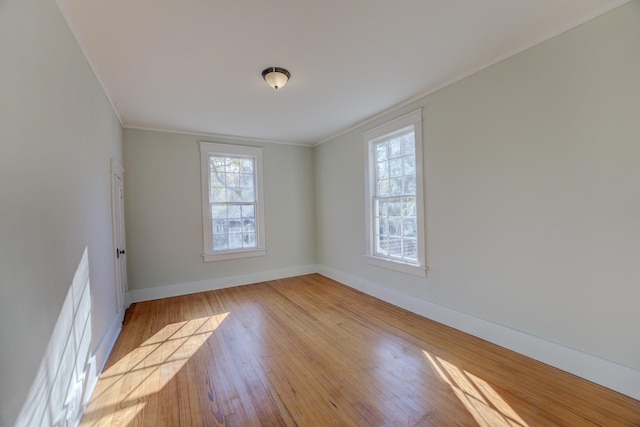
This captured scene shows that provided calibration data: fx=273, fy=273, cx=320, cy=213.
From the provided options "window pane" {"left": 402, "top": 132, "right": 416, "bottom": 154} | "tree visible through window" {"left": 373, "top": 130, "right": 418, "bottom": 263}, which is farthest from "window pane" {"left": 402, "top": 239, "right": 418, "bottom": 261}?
"window pane" {"left": 402, "top": 132, "right": 416, "bottom": 154}

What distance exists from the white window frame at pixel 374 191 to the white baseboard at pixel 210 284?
1766 millimetres

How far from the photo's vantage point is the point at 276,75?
2.56 metres

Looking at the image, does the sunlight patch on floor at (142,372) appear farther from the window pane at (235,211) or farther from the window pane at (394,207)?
the window pane at (394,207)

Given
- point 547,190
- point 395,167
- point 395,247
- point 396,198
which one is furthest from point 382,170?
point 547,190

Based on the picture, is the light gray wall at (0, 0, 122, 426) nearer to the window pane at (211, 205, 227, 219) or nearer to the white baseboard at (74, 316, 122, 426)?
the white baseboard at (74, 316, 122, 426)

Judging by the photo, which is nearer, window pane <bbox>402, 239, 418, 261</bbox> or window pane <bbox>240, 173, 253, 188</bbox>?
window pane <bbox>402, 239, 418, 261</bbox>

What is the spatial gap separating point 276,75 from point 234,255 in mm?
3264

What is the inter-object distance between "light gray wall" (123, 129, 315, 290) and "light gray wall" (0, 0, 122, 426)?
2.10 meters

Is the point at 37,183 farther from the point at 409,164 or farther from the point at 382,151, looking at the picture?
the point at 382,151

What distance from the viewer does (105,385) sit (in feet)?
7.11

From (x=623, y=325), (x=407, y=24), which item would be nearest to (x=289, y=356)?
(x=623, y=325)

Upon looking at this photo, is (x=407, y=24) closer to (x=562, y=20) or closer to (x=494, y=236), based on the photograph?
(x=562, y=20)

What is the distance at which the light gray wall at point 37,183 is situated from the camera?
1.08 m

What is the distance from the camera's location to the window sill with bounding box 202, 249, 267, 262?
4648 mm
